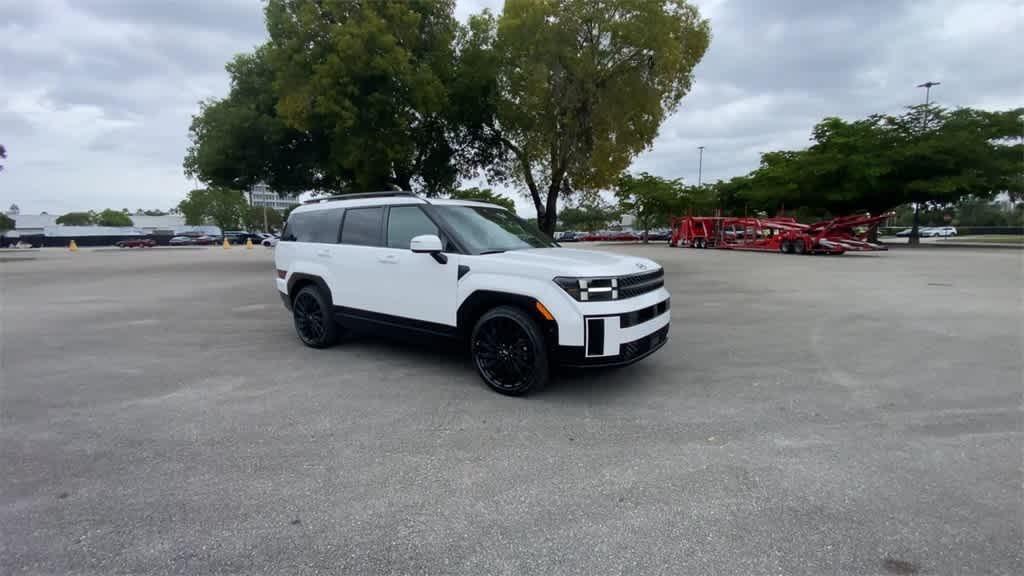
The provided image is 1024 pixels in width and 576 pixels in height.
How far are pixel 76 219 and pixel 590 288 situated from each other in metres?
157

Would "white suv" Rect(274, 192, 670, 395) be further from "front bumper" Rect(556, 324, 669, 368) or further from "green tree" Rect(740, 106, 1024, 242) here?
"green tree" Rect(740, 106, 1024, 242)

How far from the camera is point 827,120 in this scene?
3641cm

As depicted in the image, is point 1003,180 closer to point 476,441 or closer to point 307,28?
point 307,28

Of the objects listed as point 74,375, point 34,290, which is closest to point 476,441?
point 74,375

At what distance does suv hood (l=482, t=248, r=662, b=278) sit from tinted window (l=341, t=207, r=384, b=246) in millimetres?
1552

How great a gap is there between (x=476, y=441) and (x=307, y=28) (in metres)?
15.1

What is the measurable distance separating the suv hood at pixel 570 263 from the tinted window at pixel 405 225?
849mm

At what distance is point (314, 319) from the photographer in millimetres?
6289

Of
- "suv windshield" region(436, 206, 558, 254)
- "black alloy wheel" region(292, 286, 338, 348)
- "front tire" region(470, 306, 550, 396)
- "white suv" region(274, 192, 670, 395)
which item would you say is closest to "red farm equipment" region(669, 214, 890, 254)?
"suv windshield" region(436, 206, 558, 254)

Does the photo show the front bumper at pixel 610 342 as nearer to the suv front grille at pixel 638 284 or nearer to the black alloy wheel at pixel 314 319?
the suv front grille at pixel 638 284

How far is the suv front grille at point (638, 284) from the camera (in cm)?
424

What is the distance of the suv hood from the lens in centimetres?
418

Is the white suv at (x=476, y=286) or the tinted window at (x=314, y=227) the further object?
the tinted window at (x=314, y=227)

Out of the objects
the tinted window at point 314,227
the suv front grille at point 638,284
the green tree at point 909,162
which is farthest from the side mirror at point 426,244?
the green tree at point 909,162
